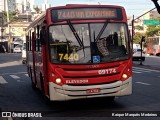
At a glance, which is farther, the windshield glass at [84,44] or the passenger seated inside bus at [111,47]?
the passenger seated inside bus at [111,47]

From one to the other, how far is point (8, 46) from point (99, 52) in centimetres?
8265

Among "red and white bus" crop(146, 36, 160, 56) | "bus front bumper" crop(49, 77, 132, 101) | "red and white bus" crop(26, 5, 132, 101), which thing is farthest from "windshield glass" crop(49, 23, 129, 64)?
"red and white bus" crop(146, 36, 160, 56)

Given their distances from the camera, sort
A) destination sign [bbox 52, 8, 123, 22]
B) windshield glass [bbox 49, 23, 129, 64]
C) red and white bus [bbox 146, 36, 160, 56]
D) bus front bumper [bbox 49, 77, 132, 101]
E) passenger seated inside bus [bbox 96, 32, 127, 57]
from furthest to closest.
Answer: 1. red and white bus [bbox 146, 36, 160, 56]
2. destination sign [bbox 52, 8, 123, 22]
3. passenger seated inside bus [bbox 96, 32, 127, 57]
4. windshield glass [bbox 49, 23, 129, 64]
5. bus front bumper [bbox 49, 77, 132, 101]

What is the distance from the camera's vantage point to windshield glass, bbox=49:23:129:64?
37.4 feet

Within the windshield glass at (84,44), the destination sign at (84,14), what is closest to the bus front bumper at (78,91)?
the windshield glass at (84,44)

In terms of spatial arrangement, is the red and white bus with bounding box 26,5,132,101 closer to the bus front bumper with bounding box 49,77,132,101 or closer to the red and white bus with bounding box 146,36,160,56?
the bus front bumper with bounding box 49,77,132,101

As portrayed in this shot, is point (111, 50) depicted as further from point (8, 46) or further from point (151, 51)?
point (8, 46)

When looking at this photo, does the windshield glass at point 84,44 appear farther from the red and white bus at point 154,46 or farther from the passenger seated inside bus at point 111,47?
the red and white bus at point 154,46

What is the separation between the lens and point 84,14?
11.7m

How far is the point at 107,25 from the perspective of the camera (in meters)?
11.8

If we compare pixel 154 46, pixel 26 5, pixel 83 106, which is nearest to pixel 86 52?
pixel 83 106

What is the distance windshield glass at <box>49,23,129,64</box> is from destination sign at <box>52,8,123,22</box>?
A: 23 centimetres

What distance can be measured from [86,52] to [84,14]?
1.11 m

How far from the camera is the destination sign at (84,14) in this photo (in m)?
11.7
